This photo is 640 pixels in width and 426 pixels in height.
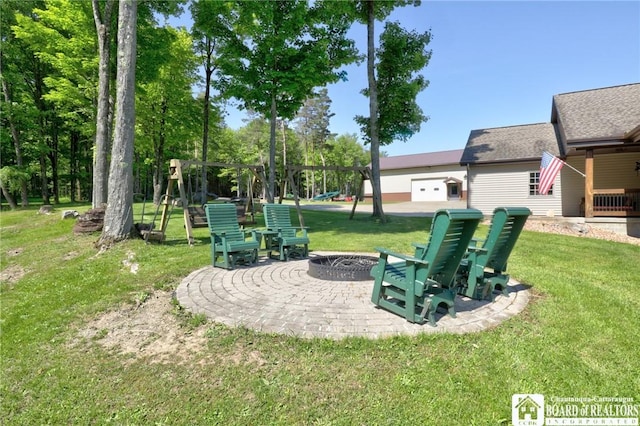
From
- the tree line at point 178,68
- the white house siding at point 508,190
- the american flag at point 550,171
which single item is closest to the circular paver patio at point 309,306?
the tree line at point 178,68

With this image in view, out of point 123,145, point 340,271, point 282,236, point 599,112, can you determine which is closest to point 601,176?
point 599,112

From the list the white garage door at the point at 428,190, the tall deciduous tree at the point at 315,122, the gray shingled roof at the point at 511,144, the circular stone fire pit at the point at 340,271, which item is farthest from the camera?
the tall deciduous tree at the point at 315,122

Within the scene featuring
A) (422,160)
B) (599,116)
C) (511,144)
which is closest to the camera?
(599,116)

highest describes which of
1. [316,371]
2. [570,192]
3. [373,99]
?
[373,99]

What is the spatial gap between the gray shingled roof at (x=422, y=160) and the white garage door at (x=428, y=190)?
6.64ft

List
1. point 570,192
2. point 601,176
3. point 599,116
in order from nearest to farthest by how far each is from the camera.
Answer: point 599,116, point 601,176, point 570,192

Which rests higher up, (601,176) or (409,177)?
(409,177)

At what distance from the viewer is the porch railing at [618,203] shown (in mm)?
13508

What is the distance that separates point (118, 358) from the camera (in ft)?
10.3

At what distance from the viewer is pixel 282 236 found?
7.42 metres

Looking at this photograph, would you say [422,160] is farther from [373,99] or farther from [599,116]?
[373,99]

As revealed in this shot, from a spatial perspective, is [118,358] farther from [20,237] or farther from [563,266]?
[20,237]

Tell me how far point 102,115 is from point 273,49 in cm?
706
